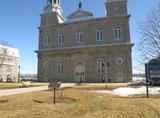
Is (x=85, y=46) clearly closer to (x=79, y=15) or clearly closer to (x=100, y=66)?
(x=100, y=66)

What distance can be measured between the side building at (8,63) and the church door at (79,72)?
1347 inches

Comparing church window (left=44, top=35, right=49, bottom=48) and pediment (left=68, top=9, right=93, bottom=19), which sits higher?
pediment (left=68, top=9, right=93, bottom=19)

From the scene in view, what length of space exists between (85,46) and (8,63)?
4505cm

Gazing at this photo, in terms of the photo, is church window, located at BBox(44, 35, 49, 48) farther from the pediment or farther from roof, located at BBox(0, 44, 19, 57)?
roof, located at BBox(0, 44, 19, 57)

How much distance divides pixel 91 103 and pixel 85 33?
43568 mm

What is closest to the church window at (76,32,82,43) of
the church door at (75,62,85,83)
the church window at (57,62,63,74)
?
the church door at (75,62,85,83)

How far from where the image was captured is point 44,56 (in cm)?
5709

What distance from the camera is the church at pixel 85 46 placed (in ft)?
160

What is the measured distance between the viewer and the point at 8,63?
85.1 m

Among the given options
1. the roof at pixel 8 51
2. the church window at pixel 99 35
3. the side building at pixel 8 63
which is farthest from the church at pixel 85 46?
the roof at pixel 8 51

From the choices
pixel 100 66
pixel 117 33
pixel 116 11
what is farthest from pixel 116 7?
pixel 100 66

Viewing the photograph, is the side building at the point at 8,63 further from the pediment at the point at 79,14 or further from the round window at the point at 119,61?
the round window at the point at 119,61

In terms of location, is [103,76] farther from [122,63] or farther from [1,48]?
[1,48]

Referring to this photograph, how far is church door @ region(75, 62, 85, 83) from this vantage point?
171 feet
